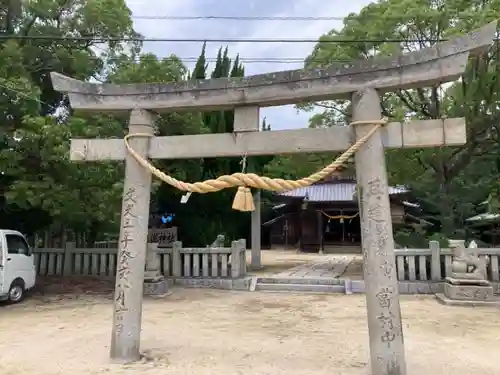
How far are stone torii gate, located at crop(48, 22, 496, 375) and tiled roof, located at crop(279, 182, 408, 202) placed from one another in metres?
22.0

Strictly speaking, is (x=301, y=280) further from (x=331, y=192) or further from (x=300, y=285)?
(x=331, y=192)

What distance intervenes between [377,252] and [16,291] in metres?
8.71

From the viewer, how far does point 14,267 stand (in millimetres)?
9805

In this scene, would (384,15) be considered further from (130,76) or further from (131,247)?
(131,247)

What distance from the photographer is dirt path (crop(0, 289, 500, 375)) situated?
5.51 m

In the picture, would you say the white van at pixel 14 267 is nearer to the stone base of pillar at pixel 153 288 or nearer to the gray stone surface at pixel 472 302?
the stone base of pillar at pixel 153 288

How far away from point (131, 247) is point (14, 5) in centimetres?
987

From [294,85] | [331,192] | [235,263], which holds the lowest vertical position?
[235,263]

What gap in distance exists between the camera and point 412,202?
2955 cm

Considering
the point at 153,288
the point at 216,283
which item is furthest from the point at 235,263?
the point at 153,288

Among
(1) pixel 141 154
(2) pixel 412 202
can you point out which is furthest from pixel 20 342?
(2) pixel 412 202

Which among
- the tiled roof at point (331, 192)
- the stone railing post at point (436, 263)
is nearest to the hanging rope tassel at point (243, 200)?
the stone railing post at point (436, 263)

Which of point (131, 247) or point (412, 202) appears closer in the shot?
point (131, 247)

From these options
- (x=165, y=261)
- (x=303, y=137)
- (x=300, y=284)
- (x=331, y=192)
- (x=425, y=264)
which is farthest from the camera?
(x=331, y=192)
